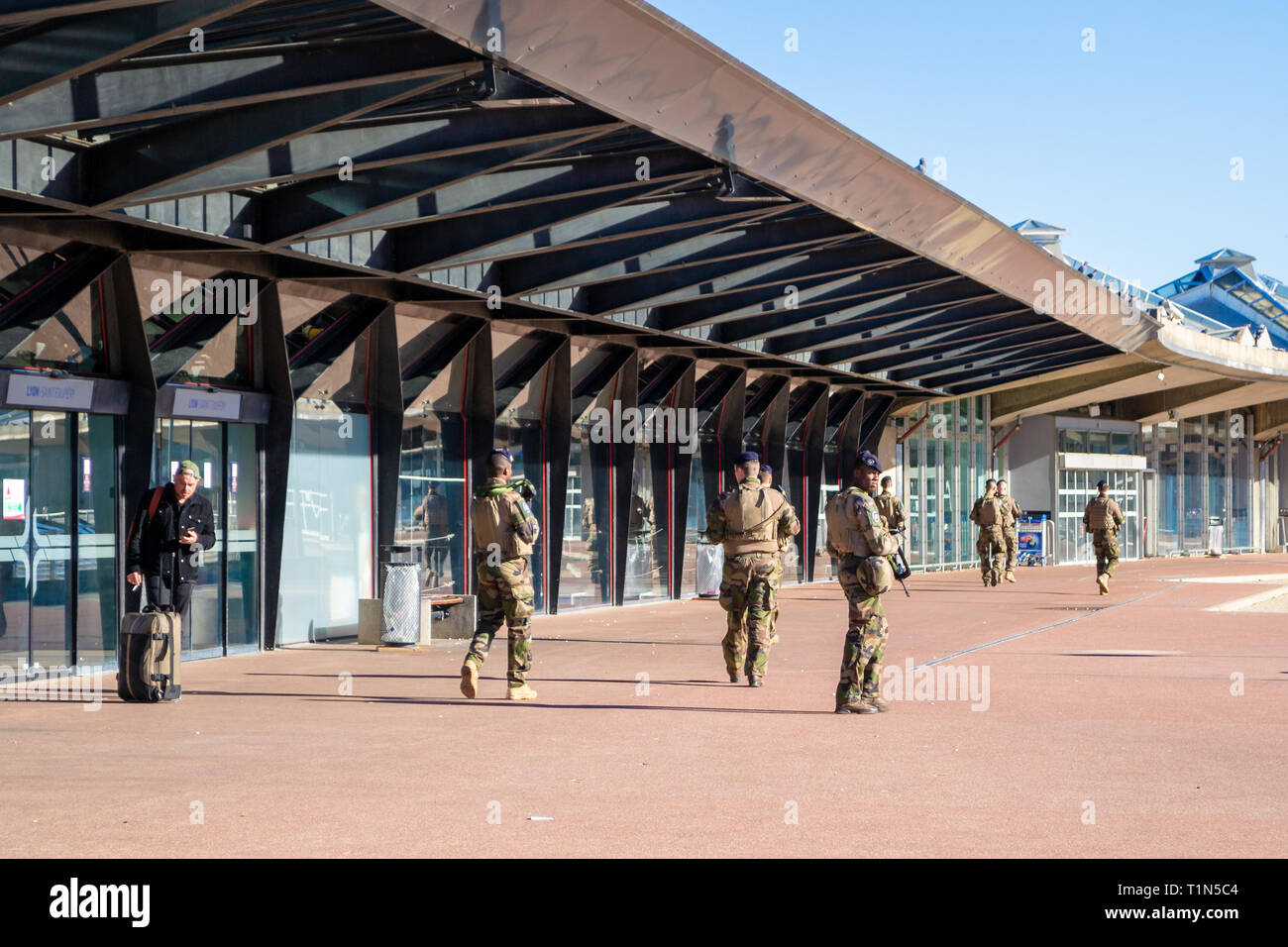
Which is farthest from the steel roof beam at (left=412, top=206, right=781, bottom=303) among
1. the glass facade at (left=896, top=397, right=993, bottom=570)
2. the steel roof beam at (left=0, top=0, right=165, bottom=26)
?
the glass facade at (left=896, top=397, right=993, bottom=570)

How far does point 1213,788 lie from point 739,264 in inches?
425

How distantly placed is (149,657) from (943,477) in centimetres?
2763

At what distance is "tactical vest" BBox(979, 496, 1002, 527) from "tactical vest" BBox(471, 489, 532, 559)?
666 inches

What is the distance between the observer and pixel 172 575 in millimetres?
11758

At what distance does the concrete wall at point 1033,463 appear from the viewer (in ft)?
132

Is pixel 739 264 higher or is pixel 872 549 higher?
pixel 739 264

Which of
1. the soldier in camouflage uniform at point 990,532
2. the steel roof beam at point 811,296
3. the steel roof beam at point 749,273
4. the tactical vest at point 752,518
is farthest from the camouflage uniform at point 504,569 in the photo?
the soldier in camouflage uniform at point 990,532

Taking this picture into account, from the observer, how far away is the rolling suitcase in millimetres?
11188

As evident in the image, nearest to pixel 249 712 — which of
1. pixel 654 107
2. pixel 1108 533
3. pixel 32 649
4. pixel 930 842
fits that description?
pixel 32 649

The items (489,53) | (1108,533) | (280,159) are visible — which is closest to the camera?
(489,53)

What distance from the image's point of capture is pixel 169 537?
38.3 ft

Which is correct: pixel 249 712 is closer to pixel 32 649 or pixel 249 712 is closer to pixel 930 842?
pixel 32 649

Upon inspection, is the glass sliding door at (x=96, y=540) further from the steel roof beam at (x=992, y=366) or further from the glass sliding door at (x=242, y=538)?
the steel roof beam at (x=992, y=366)

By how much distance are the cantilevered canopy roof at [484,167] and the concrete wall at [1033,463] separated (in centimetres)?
1911
